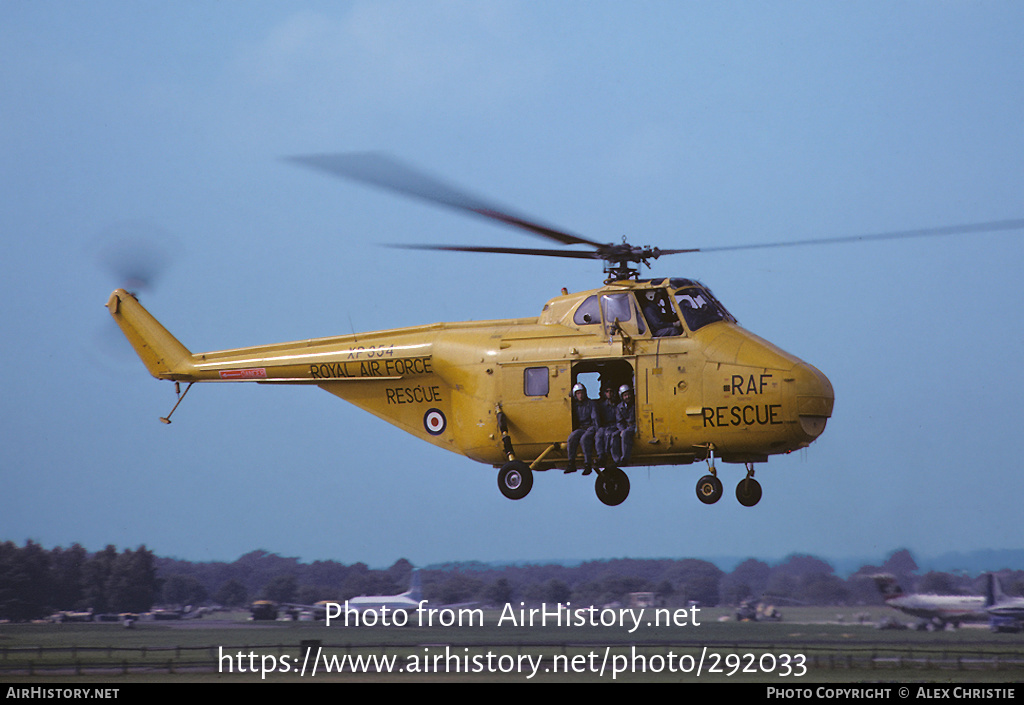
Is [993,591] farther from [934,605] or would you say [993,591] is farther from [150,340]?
[150,340]

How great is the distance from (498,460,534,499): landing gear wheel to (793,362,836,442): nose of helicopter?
165 inches

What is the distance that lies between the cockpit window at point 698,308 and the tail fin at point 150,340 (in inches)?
357

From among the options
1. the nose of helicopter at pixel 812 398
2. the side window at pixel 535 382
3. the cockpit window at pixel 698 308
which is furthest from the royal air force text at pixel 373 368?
the nose of helicopter at pixel 812 398

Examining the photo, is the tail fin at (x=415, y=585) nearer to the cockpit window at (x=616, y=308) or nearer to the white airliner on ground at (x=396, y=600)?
the white airliner on ground at (x=396, y=600)

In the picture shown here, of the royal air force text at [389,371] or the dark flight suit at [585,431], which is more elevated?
the royal air force text at [389,371]

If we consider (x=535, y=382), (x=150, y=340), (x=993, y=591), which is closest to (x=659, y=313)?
(x=535, y=382)

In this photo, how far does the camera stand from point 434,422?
18.8 metres

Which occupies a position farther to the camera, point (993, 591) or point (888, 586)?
point (993, 591)

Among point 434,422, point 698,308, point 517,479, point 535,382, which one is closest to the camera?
point 698,308

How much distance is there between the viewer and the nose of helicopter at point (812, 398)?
15898mm

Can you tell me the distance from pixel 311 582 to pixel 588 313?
12562 mm

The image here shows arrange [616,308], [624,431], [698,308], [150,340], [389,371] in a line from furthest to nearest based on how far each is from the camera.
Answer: [150,340] < [389,371] < [616,308] < [698,308] < [624,431]

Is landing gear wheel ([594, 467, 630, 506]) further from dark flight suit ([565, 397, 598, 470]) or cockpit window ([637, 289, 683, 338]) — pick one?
cockpit window ([637, 289, 683, 338])
